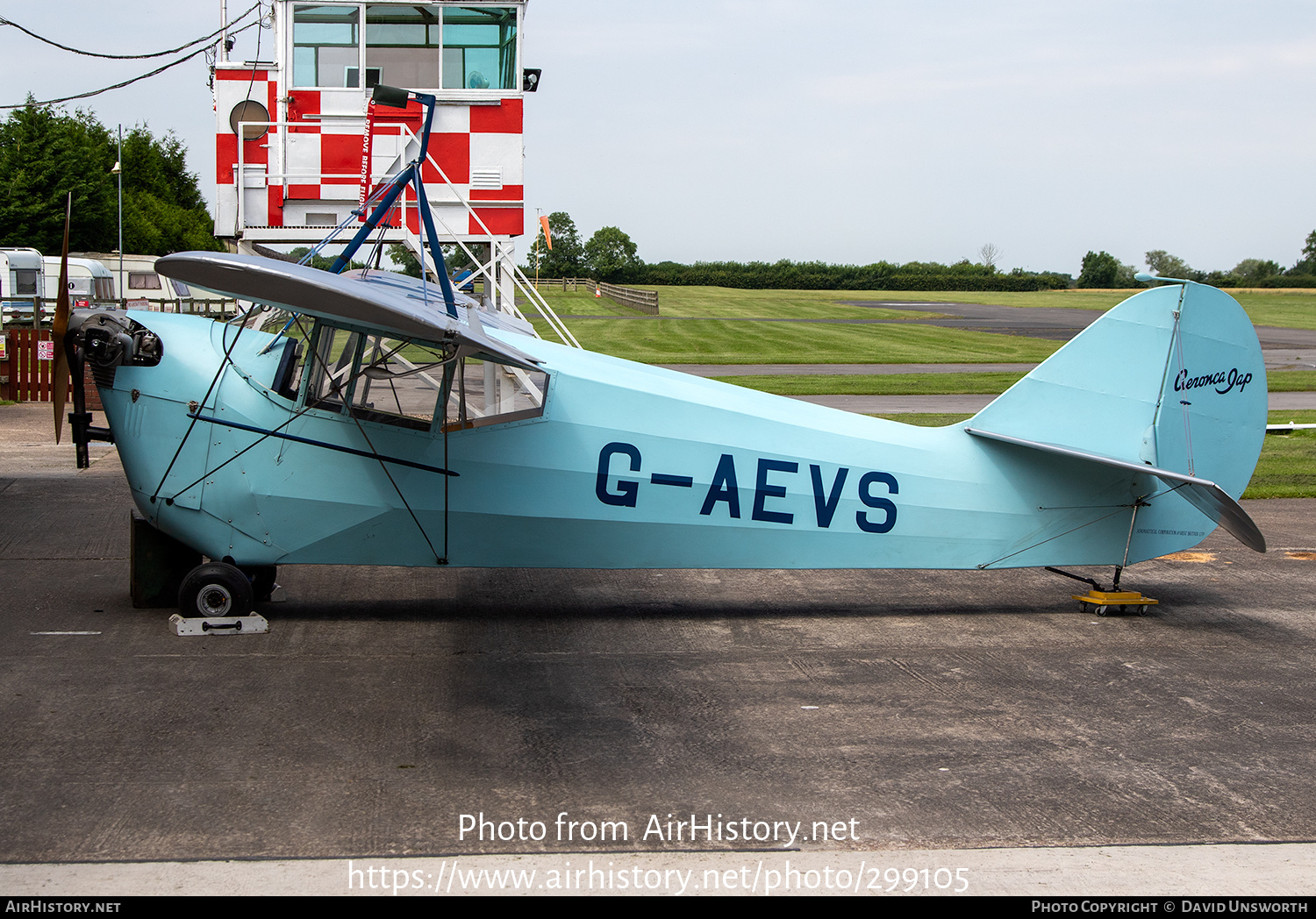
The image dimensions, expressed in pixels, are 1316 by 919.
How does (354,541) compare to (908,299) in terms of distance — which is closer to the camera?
(354,541)

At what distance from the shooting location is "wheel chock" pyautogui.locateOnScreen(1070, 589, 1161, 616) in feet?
26.8

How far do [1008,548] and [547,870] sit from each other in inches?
187

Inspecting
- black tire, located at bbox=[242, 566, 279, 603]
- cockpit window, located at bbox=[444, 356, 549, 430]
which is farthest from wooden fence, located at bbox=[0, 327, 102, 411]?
cockpit window, located at bbox=[444, 356, 549, 430]

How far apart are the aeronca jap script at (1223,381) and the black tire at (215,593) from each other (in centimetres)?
659

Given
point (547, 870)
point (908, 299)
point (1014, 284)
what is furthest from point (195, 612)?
point (1014, 284)

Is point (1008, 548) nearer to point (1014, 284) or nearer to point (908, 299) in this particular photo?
point (908, 299)

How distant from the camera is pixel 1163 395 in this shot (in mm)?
7793

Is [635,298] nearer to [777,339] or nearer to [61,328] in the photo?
[777,339]

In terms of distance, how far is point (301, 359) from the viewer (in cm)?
732

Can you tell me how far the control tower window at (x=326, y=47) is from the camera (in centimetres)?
1213

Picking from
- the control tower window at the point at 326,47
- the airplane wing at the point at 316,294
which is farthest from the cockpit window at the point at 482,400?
the control tower window at the point at 326,47

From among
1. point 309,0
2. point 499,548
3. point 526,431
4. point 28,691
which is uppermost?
point 309,0

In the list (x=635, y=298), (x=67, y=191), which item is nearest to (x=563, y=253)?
(x=635, y=298)

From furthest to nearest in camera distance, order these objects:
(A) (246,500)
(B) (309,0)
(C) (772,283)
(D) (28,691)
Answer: (C) (772,283) → (B) (309,0) → (A) (246,500) → (D) (28,691)
